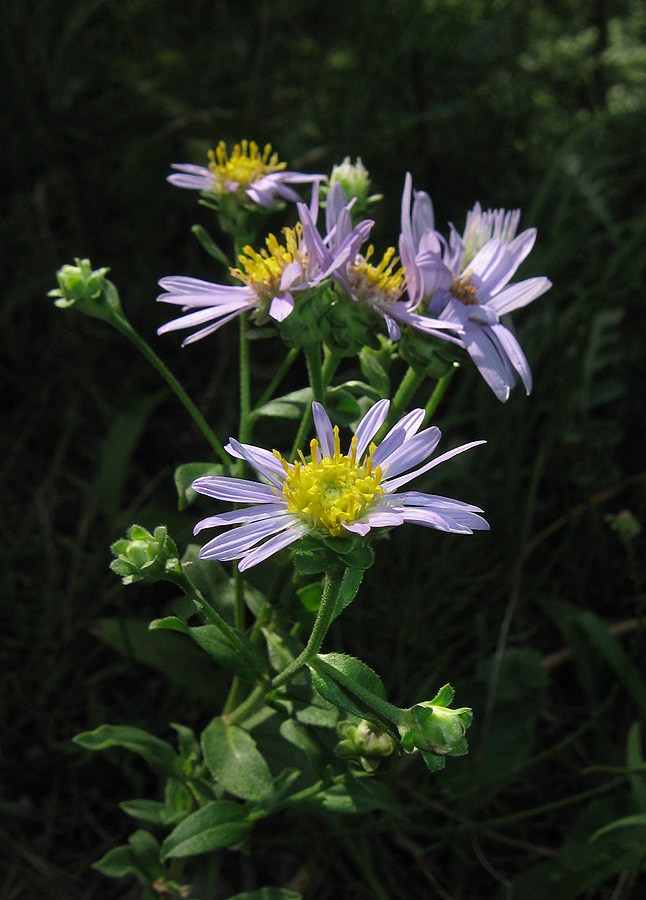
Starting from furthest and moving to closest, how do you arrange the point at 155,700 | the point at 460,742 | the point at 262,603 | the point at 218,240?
the point at 218,240 → the point at 155,700 → the point at 262,603 → the point at 460,742

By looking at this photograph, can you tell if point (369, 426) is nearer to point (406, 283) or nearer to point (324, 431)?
point (324, 431)

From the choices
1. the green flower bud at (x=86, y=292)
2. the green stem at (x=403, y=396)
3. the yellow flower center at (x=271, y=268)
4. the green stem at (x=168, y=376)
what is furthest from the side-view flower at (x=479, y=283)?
the green flower bud at (x=86, y=292)

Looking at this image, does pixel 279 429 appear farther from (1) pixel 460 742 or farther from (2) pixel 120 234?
(1) pixel 460 742

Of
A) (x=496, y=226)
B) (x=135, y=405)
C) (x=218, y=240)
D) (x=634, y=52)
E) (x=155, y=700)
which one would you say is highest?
(x=634, y=52)

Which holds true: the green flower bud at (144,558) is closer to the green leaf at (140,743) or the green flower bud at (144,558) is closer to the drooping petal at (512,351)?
the green leaf at (140,743)

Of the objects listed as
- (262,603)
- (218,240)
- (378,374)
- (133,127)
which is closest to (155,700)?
(262,603)

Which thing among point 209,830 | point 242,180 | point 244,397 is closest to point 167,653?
point 209,830

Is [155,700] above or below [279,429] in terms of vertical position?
below
